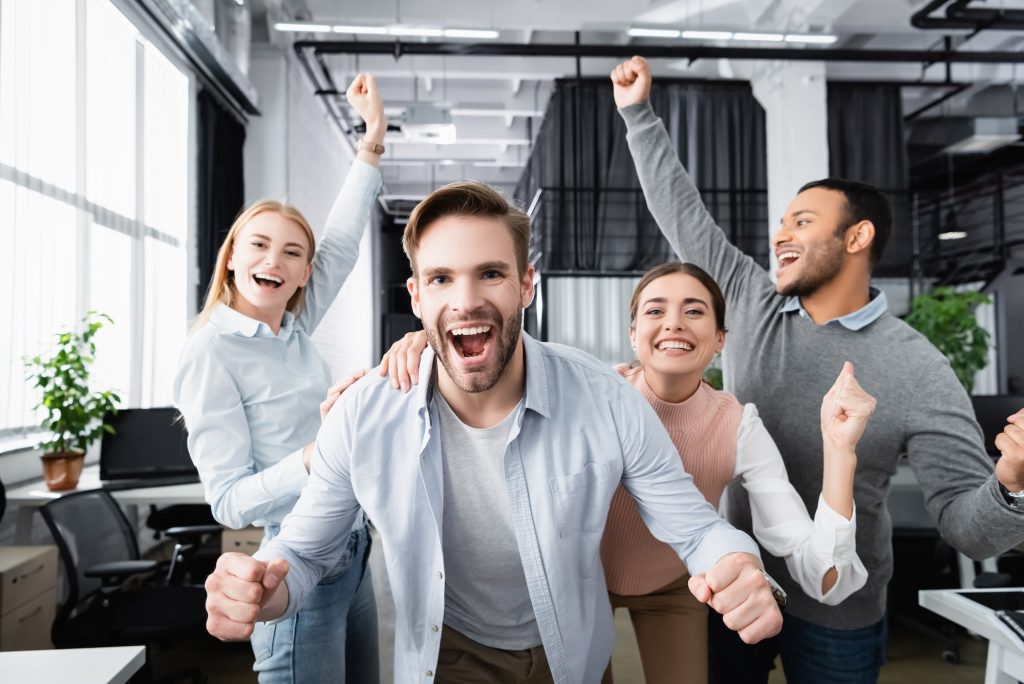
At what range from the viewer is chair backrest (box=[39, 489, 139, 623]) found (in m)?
2.51

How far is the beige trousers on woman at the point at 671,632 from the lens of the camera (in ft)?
5.10

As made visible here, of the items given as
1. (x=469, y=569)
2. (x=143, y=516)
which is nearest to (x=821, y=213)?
(x=469, y=569)

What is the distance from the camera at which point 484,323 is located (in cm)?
131

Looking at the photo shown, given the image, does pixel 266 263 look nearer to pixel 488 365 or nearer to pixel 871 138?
pixel 488 365

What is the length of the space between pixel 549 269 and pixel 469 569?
6311 millimetres

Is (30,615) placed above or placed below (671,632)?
below

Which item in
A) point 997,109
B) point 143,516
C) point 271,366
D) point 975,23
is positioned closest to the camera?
point 271,366

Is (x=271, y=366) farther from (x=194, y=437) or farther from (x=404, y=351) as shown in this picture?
(x=404, y=351)

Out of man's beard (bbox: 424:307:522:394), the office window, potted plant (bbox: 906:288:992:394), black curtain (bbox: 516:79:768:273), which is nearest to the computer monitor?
potted plant (bbox: 906:288:992:394)

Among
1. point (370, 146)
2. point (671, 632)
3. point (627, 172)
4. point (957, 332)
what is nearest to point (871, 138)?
point (627, 172)

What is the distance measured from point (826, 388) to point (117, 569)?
254 cm

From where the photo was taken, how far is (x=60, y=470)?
10.4 feet

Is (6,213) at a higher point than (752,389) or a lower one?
higher

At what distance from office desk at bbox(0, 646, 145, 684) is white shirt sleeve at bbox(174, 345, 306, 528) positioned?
1.04ft
